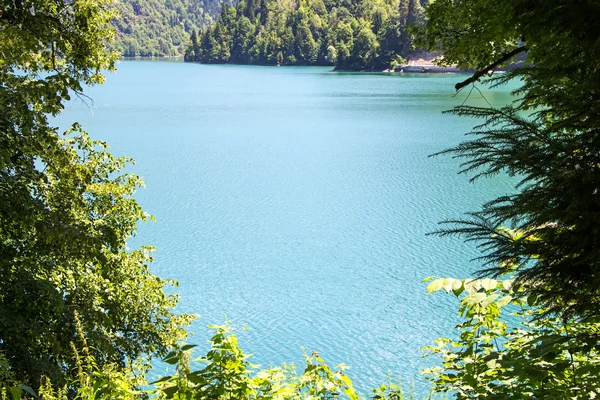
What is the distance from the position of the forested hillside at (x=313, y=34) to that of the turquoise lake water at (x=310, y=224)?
51147 millimetres

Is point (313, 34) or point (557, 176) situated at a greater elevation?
point (313, 34)

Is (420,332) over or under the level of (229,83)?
under

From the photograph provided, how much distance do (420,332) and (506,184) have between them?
422 inches

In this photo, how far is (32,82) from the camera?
195 inches

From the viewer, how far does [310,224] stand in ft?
56.5

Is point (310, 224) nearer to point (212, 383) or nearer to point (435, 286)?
point (212, 383)

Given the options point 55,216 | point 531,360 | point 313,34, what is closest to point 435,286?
point 531,360

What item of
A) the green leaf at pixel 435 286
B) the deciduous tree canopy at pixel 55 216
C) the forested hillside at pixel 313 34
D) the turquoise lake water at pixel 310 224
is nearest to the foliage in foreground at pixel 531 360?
the green leaf at pixel 435 286

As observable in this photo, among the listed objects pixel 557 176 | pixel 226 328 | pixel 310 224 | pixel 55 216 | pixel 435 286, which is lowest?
pixel 310 224

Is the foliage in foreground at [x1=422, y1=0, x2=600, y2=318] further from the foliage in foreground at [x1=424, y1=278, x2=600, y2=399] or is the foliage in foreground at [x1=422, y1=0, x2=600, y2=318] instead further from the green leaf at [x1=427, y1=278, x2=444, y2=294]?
the green leaf at [x1=427, y1=278, x2=444, y2=294]

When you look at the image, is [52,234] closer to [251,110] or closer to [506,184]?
[506,184]

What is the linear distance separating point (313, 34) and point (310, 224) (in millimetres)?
102522

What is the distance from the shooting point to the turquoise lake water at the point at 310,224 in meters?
10.9

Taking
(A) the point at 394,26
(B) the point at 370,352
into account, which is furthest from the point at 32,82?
(A) the point at 394,26
